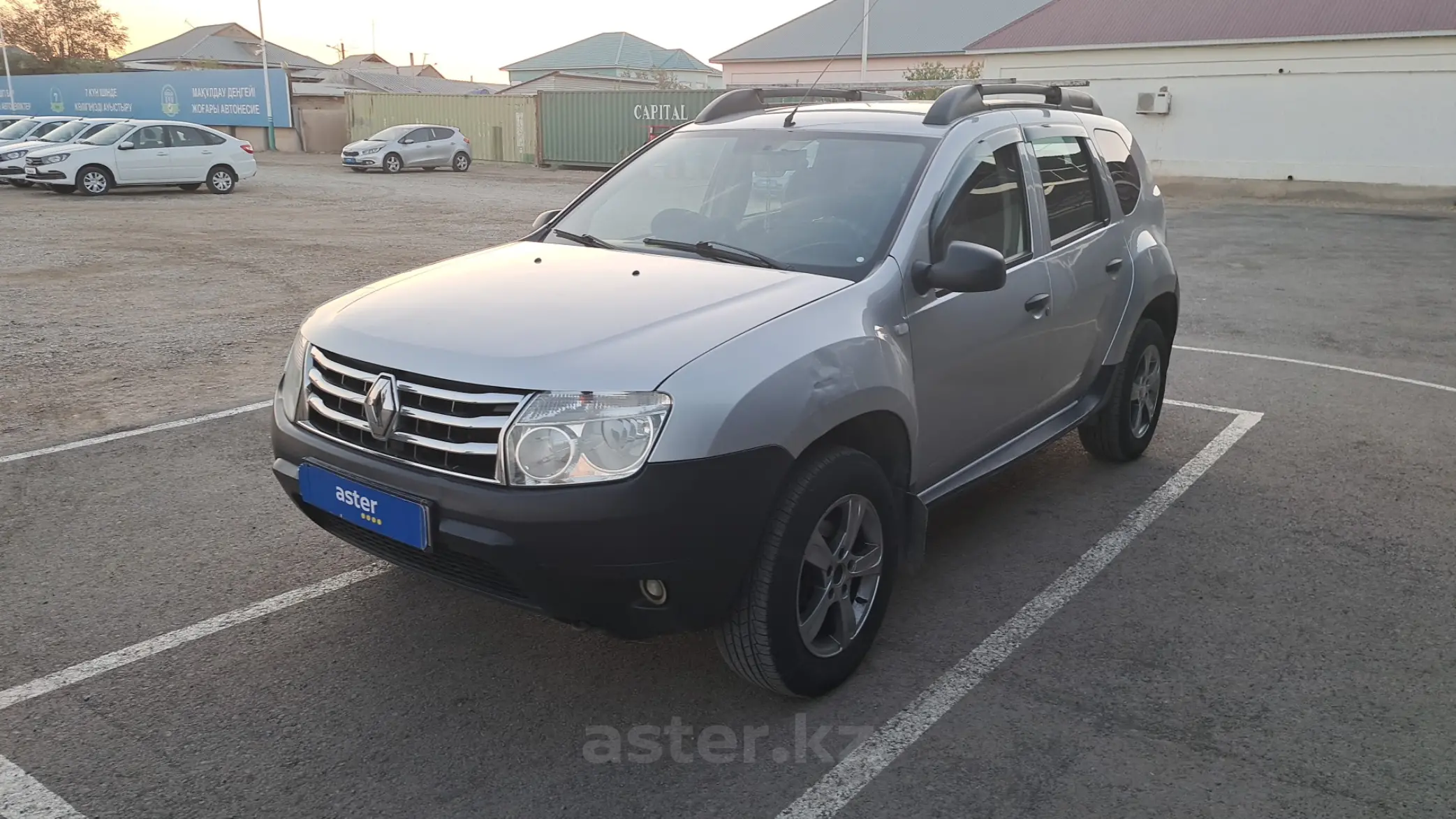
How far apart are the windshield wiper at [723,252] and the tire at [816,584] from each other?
2.75 ft

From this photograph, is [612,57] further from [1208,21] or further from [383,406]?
[383,406]

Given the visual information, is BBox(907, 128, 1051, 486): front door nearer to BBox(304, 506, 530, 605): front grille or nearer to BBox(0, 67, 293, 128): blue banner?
BBox(304, 506, 530, 605): front grille

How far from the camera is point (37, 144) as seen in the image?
23.6m

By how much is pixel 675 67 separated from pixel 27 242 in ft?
226

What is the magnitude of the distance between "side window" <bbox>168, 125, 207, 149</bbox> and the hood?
70.0ft

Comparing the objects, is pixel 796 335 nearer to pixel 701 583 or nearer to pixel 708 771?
pixel 701 583

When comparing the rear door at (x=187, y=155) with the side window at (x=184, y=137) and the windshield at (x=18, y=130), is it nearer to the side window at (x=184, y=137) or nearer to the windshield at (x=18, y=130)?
the side window at (x=184, y=137)

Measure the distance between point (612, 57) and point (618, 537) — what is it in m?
78.9

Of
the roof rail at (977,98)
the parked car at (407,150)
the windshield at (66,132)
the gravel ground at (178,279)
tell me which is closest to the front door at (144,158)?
the gravel ground at (178,279)

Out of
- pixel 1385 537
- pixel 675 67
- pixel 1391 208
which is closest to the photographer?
pixel 1385 537

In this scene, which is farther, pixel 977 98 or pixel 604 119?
pixel 604 119

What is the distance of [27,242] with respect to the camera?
1448 centimetres

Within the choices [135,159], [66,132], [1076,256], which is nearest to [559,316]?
[1076,256]

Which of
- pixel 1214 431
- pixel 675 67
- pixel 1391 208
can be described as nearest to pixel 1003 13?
pixel 1391 208
